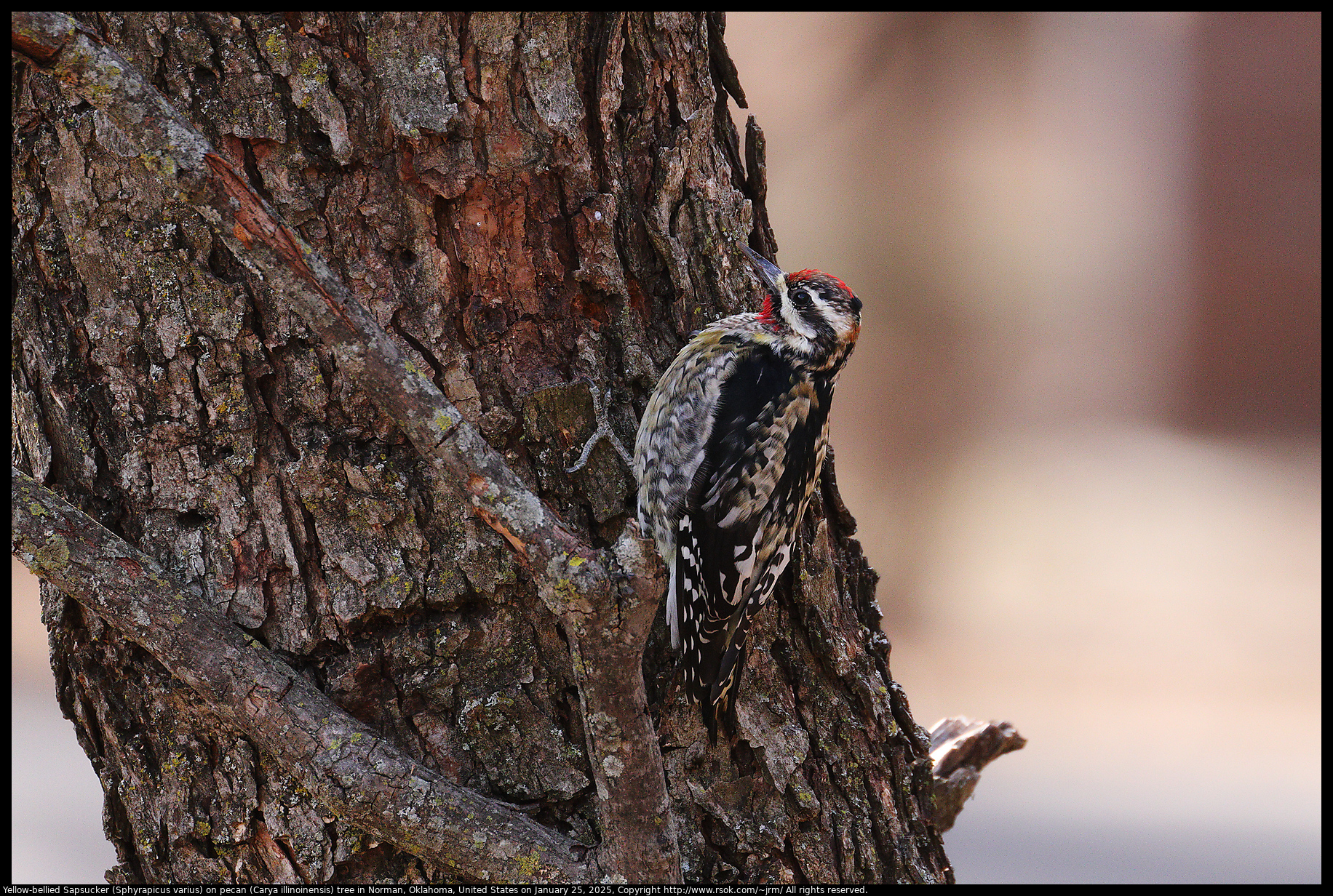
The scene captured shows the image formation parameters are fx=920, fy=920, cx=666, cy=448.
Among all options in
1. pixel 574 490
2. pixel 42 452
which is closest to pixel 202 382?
pixel 42 452

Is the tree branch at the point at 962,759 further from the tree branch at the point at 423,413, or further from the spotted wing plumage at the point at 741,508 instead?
the tree branch at the point at 423,413

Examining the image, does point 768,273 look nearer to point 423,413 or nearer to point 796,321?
point 796,321

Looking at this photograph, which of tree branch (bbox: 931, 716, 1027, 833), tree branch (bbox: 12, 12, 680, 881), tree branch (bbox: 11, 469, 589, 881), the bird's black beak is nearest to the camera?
tree branch (bbox: 12, 12, 680, 881)

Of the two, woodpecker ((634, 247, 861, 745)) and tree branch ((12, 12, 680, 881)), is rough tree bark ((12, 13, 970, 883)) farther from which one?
woodpecker ((634, 247, 861, 745))

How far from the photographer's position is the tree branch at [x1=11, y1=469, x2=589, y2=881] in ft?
5.10

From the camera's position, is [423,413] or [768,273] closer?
[423,413]

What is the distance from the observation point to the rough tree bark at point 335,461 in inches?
62.2

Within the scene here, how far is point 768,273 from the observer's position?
208 centimetres

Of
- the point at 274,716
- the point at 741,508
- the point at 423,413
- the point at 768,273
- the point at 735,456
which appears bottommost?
the point at 274,716

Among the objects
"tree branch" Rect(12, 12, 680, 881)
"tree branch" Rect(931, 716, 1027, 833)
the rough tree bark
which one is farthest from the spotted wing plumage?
"tree branch" Rect(931, 716, 1027, 833)

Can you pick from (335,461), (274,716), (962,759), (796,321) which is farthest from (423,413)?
(962,759)

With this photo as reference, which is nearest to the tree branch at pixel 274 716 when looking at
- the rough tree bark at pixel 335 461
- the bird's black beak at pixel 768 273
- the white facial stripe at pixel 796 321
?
the rough tree bark at pixel 335 461

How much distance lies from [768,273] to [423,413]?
99 cm
